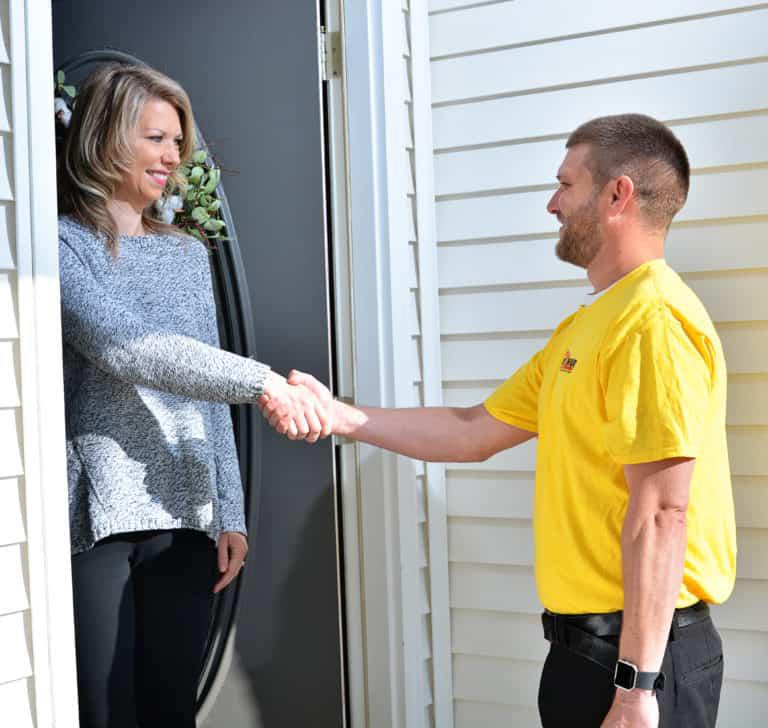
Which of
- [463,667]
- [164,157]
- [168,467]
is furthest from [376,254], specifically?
[463,667]

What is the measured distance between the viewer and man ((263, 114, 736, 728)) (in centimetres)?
146

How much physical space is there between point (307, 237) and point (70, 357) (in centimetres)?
76

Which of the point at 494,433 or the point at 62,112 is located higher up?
the point at 62,112

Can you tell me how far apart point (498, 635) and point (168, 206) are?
4.48 ft

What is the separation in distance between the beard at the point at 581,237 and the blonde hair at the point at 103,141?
91 centimetres

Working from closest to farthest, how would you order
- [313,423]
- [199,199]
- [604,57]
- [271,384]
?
[271,384] → [313,423] → [604,57] → [199,199]

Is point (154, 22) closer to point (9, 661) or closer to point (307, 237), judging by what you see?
point (307, 237)

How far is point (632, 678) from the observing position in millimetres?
1453

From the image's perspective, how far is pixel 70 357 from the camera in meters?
1.97

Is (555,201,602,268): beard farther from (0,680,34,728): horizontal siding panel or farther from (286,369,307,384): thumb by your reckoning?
(0,680,34,728): horizontal siding panel

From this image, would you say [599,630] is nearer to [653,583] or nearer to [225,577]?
[653,583]

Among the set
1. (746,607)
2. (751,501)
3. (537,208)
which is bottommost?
(746,607)

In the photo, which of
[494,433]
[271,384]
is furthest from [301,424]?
[494,433]

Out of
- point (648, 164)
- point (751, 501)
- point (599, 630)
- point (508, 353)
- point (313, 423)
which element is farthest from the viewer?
point (508, 353)
